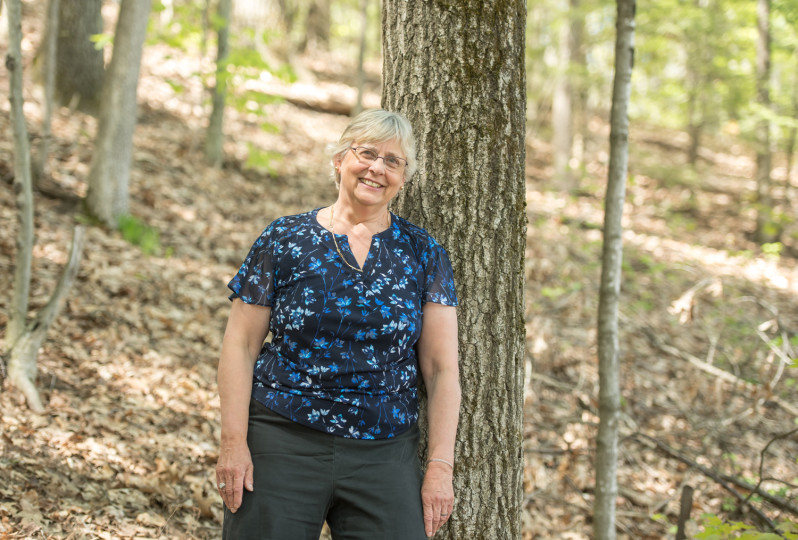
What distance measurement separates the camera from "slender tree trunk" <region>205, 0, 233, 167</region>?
8.61 metres

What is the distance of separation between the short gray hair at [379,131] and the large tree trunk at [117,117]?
4.81 meters

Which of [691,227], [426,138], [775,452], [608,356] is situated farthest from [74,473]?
[691,227]

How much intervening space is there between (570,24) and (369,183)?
1166 centimetres

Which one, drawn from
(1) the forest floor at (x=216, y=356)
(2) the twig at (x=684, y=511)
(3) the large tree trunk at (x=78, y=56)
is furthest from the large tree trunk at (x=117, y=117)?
(2) the twig at (x=684, y=511)

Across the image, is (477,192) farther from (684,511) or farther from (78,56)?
(78,56)

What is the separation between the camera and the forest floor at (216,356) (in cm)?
360

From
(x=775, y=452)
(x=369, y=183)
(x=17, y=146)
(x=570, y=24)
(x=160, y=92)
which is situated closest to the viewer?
(x=369, y=183)

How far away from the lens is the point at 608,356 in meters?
4.07

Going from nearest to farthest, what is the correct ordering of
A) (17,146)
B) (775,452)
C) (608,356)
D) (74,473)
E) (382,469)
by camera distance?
(382,469) → (74,473) → (17,146) → (608,356) → (775,452)

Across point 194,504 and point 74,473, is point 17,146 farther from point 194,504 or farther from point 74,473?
point 194,504

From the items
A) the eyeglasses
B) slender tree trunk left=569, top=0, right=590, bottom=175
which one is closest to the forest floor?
the eyeglasses

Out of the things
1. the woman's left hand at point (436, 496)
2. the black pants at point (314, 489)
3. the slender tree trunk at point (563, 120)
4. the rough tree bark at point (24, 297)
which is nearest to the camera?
the black pants at point (314, 489)

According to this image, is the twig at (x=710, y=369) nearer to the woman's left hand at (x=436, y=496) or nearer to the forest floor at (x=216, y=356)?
the forest floor at (x=216, y=356)

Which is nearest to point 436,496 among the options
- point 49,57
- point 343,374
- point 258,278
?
point 343,374
